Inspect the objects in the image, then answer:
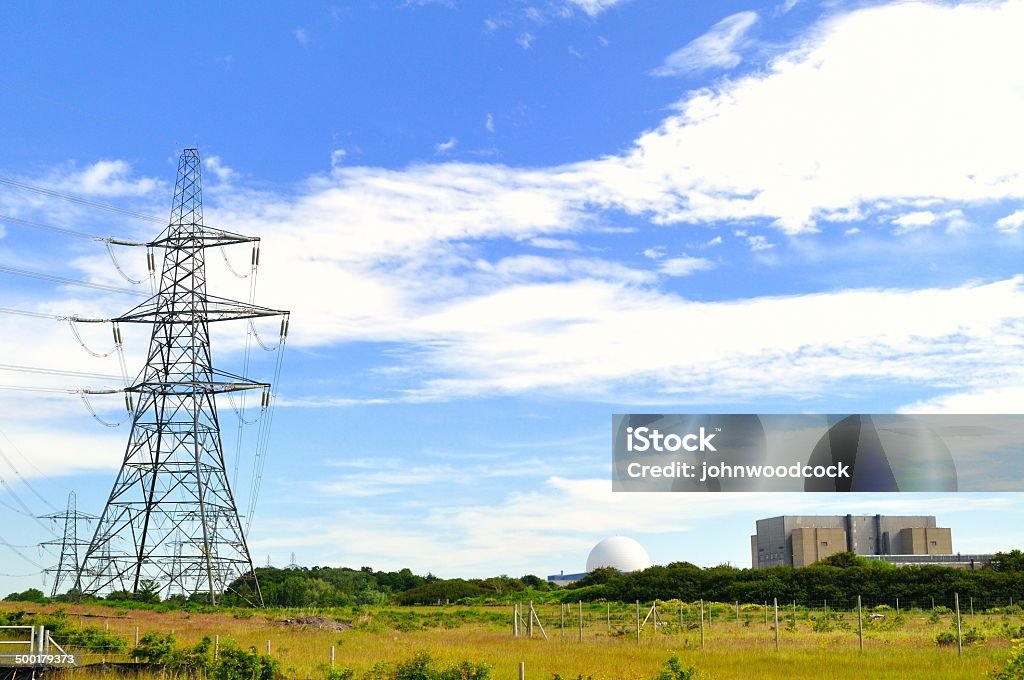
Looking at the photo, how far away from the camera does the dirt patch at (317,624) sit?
51.7 metres

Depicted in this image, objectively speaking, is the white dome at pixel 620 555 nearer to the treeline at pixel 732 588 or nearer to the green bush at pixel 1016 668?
the treeline at pixel 732 588

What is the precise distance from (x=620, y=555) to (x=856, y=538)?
34485 mm

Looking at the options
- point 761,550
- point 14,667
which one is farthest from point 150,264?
point 761,550

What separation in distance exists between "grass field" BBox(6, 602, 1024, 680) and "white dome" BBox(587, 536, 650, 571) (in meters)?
59.4

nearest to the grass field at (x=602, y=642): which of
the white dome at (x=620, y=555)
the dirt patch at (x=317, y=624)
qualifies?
the dirt patch at (x=317, y=624)

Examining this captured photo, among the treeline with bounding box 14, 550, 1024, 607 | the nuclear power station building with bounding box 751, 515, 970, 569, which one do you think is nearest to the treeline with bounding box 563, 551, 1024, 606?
the treeline with bounding box 14, 550, 1024, 607

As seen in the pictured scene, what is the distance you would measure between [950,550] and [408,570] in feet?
233

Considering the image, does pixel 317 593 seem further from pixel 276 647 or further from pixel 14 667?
pixel 14 667

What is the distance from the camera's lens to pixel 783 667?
3322 centimetres

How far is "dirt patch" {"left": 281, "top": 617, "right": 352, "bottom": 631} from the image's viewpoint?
51688 mm

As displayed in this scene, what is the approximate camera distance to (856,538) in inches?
5477

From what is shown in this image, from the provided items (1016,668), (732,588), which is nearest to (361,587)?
(732,588)

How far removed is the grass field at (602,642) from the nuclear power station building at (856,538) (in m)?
70.3

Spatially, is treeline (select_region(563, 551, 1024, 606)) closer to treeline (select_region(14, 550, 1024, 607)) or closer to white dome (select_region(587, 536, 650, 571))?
treeline (select_region(14, 550, 1024, 607))
